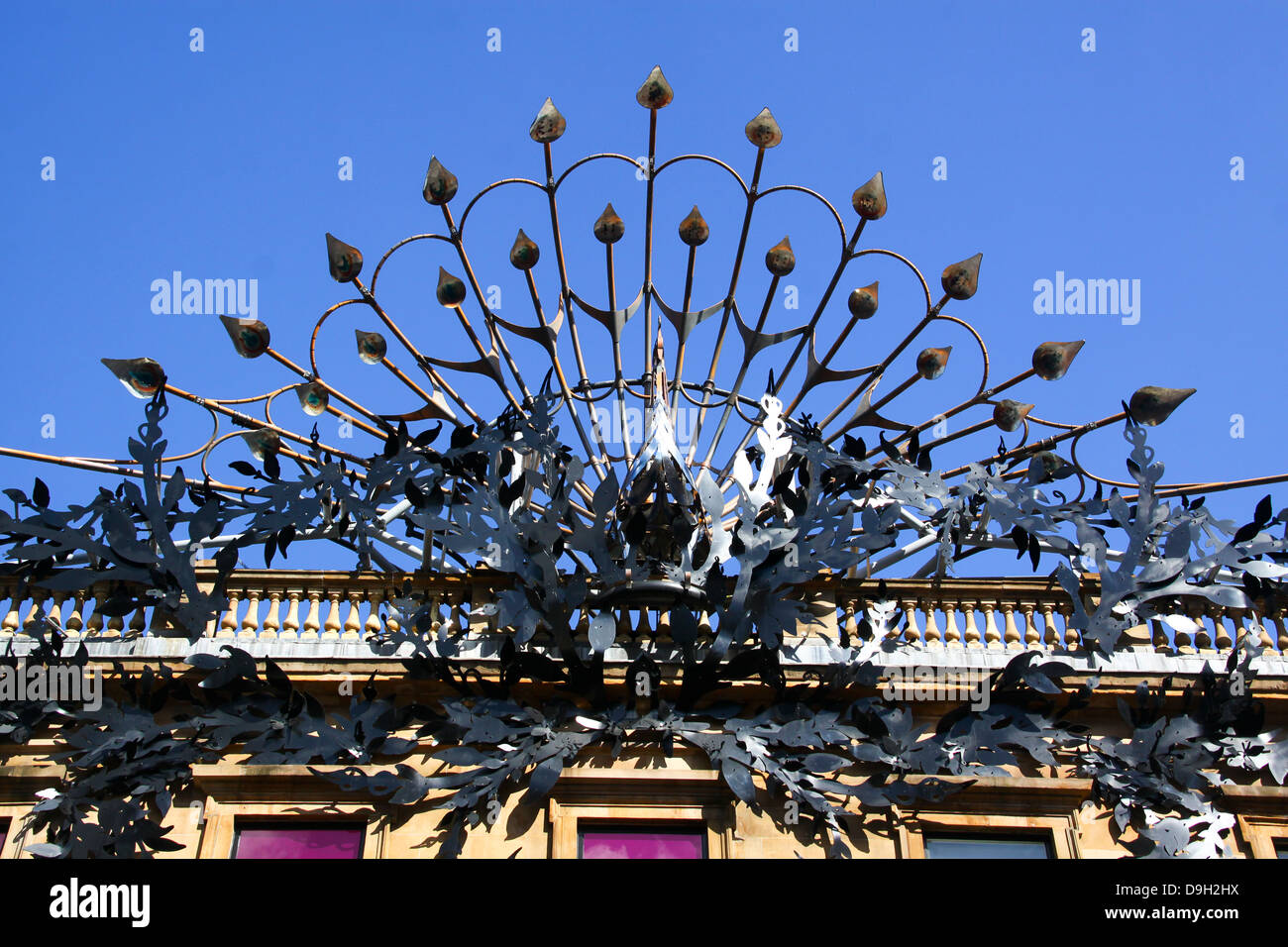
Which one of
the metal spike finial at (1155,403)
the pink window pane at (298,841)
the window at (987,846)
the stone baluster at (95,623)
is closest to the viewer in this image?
the pink window pane at (298,841)

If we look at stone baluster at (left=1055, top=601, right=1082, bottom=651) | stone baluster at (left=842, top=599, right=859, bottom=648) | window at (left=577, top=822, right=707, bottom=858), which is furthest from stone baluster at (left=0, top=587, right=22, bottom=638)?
stone baluster at (left=1055, top=601, right=1082, bottom=651)

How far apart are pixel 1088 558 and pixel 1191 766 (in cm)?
229

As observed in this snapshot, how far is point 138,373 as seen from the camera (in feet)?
64.5

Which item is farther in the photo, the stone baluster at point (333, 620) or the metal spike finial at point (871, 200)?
the metal spike finial at point (871, 200)

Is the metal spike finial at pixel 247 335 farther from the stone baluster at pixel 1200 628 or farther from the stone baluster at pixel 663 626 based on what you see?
the stone baluster at pixel 1200 628

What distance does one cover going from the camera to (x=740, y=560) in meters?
16.1

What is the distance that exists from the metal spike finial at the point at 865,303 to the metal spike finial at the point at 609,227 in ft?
9.53

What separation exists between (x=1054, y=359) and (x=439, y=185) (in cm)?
750

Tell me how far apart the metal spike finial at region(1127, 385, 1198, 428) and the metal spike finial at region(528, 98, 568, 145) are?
24.3 ft

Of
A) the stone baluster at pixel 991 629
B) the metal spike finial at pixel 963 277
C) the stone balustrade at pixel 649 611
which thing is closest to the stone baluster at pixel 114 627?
the stone balustrade at pixel 649 611

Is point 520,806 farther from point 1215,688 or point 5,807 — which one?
point 1215,688

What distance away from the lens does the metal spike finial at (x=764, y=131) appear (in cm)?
2023

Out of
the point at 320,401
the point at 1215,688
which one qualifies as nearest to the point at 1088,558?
the point at 1215,688

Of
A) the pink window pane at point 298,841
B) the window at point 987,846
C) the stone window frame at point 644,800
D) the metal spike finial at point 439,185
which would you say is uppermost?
the metal spike finial at point 439,185
